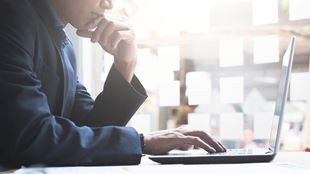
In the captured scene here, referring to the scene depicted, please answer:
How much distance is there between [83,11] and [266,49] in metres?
0.71

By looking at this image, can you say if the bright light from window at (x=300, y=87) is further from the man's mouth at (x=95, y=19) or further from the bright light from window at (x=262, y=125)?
the man's mouth at (x=95, y=19)

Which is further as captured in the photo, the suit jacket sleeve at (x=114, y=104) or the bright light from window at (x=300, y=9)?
the bright light from window at (x=300, y=9)

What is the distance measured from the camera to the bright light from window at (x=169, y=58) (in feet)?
5.34

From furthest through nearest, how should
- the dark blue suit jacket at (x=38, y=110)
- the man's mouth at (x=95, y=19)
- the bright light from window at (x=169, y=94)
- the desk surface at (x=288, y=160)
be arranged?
the bright light from window at (x=169, y=94) → the man's mouth at (x=95, y=19) → the desk surface at (x=288, y=160) → the dark blue suit jacket at (x=38, y=110)

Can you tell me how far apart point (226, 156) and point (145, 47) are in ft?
3.28

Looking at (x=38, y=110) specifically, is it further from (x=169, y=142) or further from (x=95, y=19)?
(x=95, y=19)

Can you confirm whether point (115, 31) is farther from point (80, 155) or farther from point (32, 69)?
point (80, 155)

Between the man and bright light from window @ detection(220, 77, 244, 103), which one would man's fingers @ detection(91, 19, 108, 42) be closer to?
the man

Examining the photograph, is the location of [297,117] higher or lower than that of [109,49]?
lower

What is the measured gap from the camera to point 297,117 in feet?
4.60

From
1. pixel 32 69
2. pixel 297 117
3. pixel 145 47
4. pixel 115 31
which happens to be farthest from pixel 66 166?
pixel 145 47

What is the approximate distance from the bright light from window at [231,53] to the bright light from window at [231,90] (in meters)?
0.06

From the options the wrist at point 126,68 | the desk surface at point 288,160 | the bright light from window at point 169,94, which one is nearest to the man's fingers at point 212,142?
the desk surface at point 288,160

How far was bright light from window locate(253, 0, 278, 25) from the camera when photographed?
146cm
